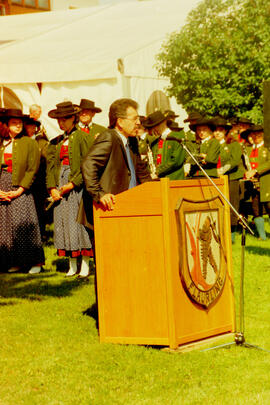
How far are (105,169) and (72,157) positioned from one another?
3.40m

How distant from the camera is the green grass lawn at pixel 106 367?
476 cm

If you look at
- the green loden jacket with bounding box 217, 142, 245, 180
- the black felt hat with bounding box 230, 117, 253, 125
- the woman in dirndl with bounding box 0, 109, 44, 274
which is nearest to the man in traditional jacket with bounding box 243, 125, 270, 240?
the green loden jacket with bounding box 217, 142, 245, 180

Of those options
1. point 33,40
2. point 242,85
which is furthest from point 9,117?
point 33,40

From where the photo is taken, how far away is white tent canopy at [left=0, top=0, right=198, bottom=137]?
1548 cm

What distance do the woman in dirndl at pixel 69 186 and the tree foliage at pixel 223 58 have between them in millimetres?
7941

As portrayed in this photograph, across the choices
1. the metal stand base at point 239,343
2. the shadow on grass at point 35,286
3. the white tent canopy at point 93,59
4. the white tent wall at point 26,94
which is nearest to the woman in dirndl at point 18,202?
the shadow on grass at point 35,286

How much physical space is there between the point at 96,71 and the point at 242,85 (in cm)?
370

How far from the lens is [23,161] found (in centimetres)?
1013

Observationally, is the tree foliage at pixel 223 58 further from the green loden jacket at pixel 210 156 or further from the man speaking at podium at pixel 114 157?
the man speaking at podium at pixel 114 157

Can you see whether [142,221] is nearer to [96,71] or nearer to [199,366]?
[199,366]

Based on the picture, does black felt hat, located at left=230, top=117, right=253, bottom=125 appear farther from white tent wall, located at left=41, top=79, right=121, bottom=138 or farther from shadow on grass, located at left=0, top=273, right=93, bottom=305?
shadow on grass, located at left=0, top=273, right=93, bottom=305

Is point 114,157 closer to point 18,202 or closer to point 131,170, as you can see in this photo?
point 131,170

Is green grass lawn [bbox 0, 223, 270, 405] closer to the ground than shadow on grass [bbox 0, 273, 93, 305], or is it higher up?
closer to the ground

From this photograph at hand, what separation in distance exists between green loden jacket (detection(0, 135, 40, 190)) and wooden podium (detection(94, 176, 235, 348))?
14.1 ft
